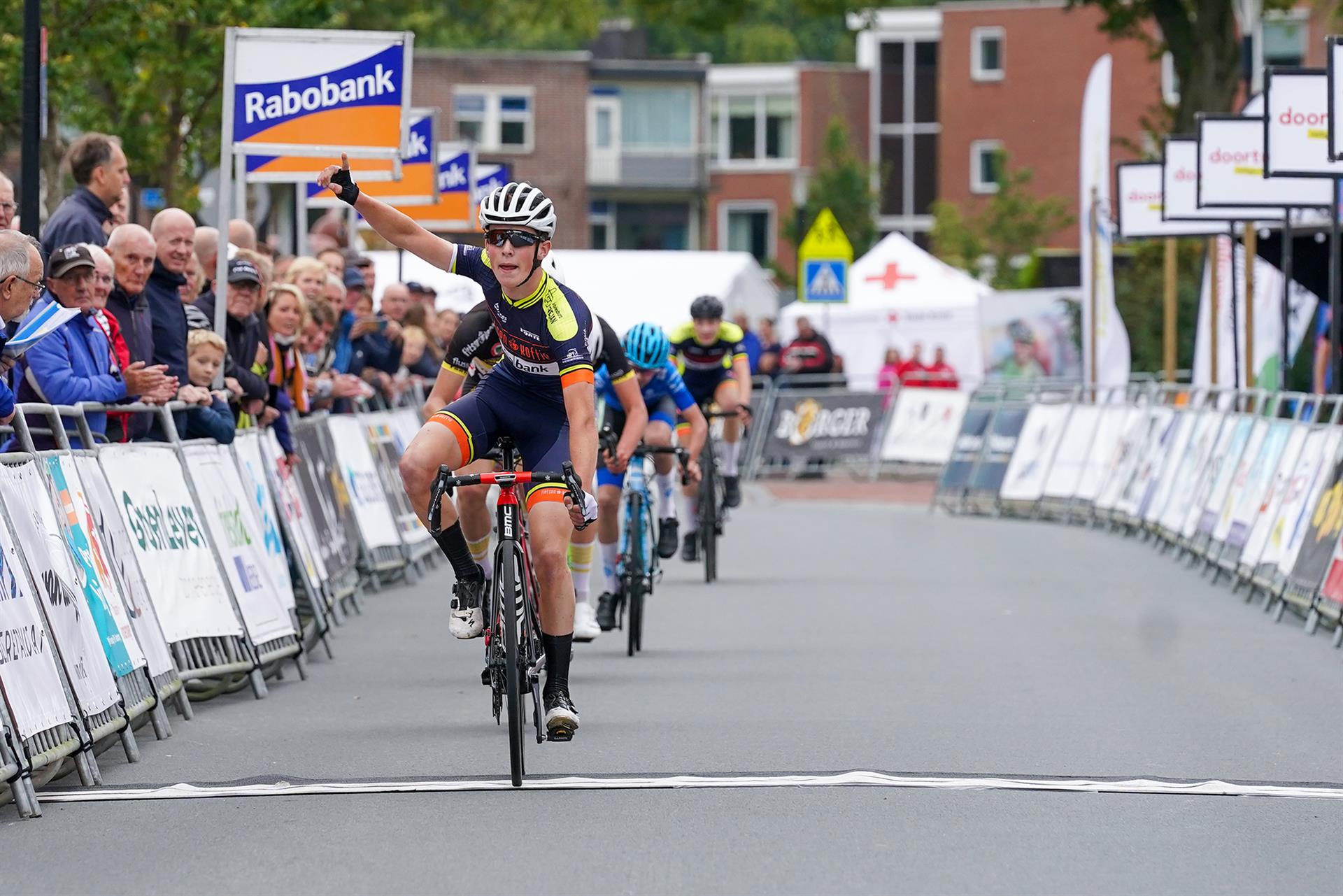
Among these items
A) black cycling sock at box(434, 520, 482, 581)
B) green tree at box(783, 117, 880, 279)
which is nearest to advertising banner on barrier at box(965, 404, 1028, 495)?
black cycling sock at box(434, 520, 482, 581)

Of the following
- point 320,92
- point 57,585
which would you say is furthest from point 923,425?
point 57,585

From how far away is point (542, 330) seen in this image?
28.9 feet

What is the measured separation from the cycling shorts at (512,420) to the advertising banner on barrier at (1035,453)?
53.4ft

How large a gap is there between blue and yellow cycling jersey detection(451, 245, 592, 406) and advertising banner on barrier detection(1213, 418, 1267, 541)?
905 centimetres

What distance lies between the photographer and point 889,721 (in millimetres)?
9711

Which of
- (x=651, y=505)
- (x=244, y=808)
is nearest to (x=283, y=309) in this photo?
(x=651, y=505)

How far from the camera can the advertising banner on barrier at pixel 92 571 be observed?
8.73 m

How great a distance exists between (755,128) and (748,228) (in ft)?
11.0

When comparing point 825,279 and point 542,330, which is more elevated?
point 825,279

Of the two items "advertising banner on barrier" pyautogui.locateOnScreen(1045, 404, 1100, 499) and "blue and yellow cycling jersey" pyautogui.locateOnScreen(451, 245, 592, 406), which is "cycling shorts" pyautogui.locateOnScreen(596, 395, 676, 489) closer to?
"blue and yellow cycling jersey" pyautogui.locateOnScreen(451, 245, 592, 406)

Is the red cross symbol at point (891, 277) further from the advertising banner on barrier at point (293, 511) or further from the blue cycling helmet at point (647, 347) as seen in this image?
the advertising banner on barrier at point (293, 511)

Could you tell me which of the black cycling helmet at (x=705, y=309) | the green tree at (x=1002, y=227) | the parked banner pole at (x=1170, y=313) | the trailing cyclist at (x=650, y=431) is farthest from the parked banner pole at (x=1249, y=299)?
the green tree at (x=1002, y=227)

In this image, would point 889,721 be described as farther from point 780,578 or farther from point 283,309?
point 780,578

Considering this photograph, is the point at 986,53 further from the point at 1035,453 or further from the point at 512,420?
the point at 512,420
